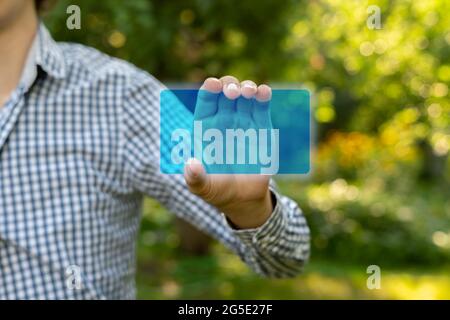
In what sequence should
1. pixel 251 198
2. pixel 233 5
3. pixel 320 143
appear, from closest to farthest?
1. pixel 251 198
2. pixel 233 5
3. pixel 320 143

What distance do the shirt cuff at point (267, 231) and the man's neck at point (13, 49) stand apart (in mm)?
456

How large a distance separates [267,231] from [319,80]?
10.00 ft

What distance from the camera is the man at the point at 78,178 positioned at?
123cm

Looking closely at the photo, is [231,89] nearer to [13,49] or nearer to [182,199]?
[182,199]

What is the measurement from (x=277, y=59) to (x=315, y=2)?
1.59 feet

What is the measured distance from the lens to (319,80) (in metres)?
4.10

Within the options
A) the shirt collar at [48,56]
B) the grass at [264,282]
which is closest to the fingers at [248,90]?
the shirt collar at [48,56]

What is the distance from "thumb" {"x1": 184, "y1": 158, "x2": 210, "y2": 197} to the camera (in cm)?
84

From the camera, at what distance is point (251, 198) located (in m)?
1.00

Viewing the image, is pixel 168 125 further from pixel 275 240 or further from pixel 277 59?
pixel 277 59

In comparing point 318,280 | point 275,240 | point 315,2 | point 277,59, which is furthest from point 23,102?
point 318,280

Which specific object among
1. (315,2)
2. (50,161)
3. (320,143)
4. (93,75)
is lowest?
(50,161)

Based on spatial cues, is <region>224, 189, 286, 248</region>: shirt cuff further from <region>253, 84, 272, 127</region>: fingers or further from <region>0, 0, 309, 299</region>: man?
<region>253, 84, 272, 127</region>: fingers

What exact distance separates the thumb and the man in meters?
0.30
